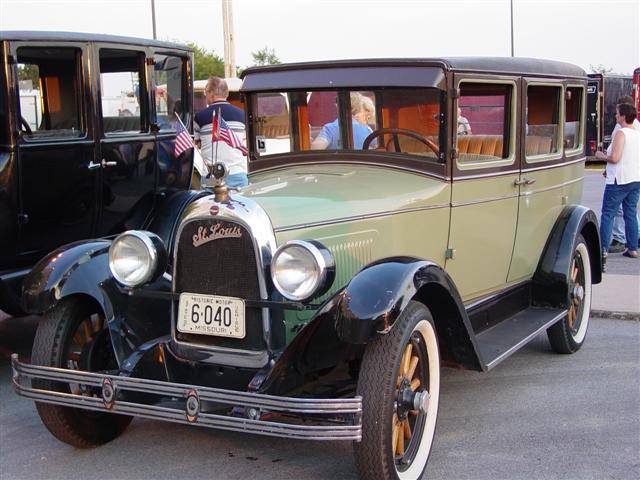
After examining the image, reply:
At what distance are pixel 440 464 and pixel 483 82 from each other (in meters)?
2.09

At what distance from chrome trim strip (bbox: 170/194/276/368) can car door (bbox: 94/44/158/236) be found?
86.8 inches

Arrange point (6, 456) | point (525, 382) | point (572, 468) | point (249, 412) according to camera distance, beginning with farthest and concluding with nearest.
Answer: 1. point (525, 382)
2. point (6, 456)
3. point (572, 468)
4. point (249, 412)

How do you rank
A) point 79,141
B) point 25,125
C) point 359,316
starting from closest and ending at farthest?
point 359,316
point 25,125
point 79,141

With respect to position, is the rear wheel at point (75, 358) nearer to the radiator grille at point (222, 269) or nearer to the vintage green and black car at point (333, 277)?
the vintage green and black car at point (333, 277)

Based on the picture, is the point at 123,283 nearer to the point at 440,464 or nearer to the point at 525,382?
the point at 440,464

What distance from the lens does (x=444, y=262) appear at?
4367 millimetres

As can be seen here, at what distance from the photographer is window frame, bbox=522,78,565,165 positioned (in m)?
4.94

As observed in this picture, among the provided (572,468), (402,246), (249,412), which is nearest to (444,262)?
(402,246)

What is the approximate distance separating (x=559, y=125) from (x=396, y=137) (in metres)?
1.62

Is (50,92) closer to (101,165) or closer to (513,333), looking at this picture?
(101,165)

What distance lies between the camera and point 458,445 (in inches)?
155

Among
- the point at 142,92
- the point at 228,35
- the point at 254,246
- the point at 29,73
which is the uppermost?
the point at 228,35

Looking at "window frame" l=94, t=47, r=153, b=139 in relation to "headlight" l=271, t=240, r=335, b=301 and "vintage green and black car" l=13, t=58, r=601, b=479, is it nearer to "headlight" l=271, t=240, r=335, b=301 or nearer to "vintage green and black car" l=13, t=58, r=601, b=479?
"vintage green and black car" l=13, t=58, r=601, b=479

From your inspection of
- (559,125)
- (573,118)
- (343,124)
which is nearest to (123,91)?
(343,124)
